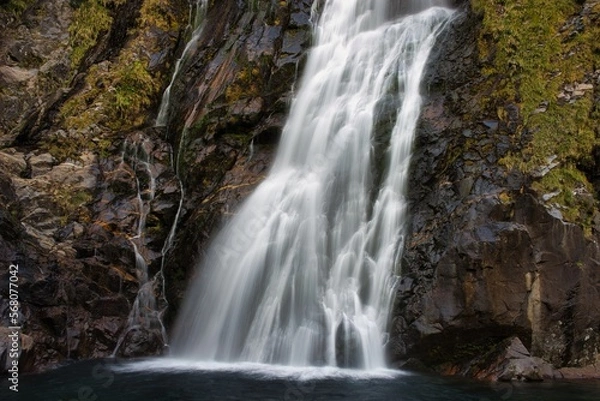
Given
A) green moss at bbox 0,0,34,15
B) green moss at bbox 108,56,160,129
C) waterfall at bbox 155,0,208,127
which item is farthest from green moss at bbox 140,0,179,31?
green moss at bbox 0,0,34,15

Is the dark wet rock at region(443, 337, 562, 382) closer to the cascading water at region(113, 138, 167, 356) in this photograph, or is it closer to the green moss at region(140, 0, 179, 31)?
the cascading water at region(113, 138, 167, 356)

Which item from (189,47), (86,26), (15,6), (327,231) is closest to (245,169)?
(327,231)

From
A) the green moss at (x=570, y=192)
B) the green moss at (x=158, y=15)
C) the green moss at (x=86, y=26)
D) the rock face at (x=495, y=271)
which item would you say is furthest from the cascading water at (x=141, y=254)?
the green moss at (x=570, y=192)

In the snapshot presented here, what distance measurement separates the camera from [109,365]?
10.5 m

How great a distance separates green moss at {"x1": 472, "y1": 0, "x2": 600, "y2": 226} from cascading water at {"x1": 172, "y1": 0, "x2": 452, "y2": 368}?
155cm

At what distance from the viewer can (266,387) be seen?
8.40 metres

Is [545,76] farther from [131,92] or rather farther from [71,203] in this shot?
[71,203]

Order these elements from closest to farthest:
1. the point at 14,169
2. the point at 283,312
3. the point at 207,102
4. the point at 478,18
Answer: the point at 283,312, the point at 478,18, the point at 14,169, the point at 207,102

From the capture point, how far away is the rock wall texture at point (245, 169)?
9469 mm

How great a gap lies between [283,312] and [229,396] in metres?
2.69

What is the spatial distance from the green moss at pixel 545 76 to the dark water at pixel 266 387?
138 inches

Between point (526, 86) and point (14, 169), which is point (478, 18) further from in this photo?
point (14, 169)

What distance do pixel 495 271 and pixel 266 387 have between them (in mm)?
4283

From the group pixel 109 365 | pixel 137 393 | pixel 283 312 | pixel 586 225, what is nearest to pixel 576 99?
pixel 586 225
